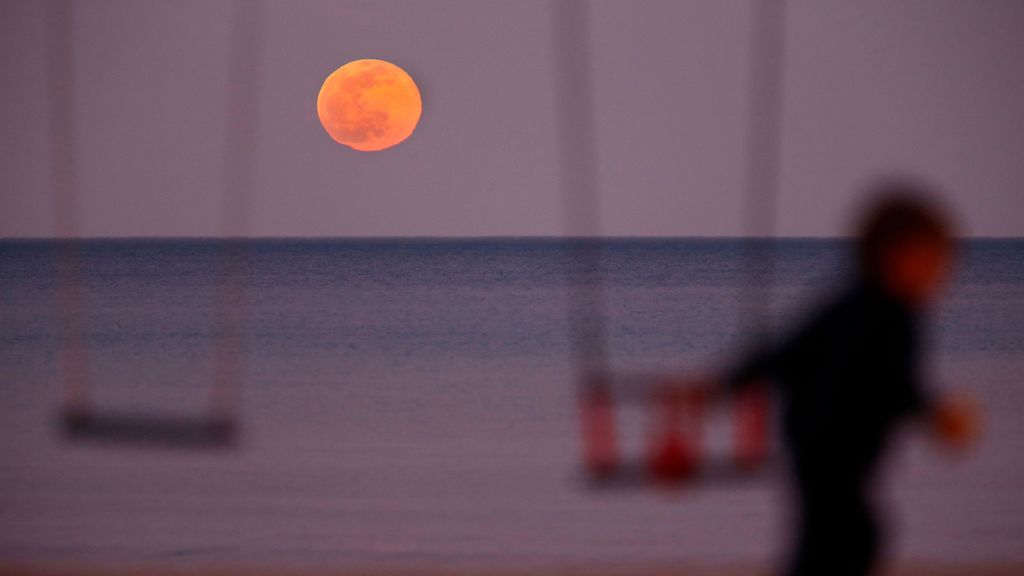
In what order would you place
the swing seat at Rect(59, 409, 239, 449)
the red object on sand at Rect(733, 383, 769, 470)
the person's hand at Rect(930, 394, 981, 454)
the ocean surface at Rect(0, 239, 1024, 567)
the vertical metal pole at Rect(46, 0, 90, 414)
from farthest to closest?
the ocean surface at Rect(0, 239, 1024, 567) < the vertical metal pole at Rect(46, 0, 90, 414) < the swing seat at Rect(59, 409, 239, 449) < the red object on sand at Rect(733, 383, 769, 470) < the person's hand at Rect(930, 394, 981, 454)

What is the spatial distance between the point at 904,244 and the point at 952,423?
45cm

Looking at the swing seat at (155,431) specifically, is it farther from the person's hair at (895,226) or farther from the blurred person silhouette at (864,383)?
the person's hair at (895,226)

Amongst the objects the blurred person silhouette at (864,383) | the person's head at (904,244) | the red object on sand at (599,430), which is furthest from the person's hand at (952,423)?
the red object on sand at (599,430)

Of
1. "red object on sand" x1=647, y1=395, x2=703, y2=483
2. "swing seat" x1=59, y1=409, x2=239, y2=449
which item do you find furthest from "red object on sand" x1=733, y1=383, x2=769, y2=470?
"swing seat" x1=59, y1=409, x2=239, y2=449

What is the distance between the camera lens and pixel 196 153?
5712cm

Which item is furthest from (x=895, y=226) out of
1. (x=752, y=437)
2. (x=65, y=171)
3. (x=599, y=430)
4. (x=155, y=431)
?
(x=65, y=171)

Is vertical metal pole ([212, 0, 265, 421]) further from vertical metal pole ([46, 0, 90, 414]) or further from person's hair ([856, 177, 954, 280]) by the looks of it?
person's hair ([856, 177, 954, 280])

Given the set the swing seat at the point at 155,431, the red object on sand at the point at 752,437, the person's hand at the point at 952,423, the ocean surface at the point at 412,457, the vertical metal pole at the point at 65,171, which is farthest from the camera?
the ocean surface at the point at 412,457

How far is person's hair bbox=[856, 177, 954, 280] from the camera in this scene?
350cm

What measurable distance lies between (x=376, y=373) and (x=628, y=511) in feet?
39.1

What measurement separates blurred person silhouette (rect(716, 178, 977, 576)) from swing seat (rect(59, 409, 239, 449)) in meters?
1.89

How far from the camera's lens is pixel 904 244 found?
11.5 ft

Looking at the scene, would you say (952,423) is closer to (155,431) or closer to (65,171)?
(155,431)

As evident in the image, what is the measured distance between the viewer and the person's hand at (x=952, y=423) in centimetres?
349
